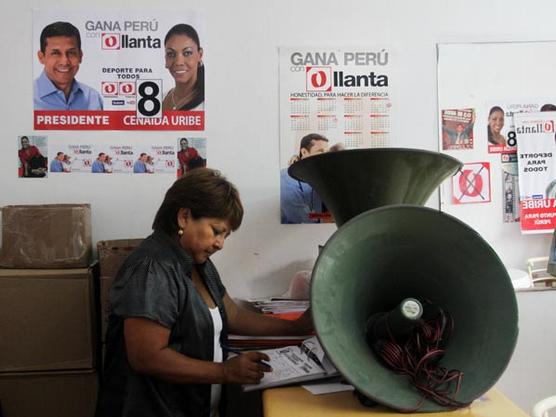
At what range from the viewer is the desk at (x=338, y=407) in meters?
1.11

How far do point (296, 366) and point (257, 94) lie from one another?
1.13 meters

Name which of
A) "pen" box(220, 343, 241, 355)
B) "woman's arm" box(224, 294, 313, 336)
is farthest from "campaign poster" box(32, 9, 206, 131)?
"pen" box(220, 343, 241, 355)

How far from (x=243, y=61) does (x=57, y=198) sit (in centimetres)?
92

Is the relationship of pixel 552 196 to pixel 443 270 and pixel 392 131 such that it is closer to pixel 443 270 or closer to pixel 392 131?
pixel 392 131

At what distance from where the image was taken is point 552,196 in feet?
6.92

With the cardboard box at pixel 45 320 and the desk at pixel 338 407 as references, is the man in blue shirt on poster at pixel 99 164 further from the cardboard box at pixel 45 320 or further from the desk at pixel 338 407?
the desk at pixel 338 407

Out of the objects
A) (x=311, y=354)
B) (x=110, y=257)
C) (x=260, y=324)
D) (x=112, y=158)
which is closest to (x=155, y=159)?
(x=112, y=158)

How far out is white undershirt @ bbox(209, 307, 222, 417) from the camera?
150cm

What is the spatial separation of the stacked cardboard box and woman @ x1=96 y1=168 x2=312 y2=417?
414 mm

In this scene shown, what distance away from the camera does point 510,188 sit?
211 centimetres

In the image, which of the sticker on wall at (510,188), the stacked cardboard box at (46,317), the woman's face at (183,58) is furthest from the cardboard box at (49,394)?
the sticker on wall at (510,188)

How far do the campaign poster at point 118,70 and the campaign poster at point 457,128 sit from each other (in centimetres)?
99

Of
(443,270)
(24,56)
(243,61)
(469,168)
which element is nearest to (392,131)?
(469,168)

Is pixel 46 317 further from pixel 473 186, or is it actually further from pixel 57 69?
pixel 473 186
